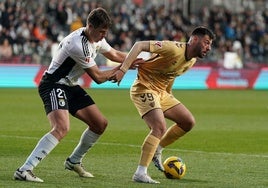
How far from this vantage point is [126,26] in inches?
1614

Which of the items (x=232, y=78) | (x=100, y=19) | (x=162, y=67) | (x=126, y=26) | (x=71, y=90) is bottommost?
(x=232, y=78)

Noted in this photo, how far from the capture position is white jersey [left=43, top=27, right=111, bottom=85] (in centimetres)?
1106

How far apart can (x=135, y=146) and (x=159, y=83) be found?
4.29m

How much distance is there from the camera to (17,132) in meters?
18.4

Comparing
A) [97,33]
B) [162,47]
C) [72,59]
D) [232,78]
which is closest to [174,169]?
[162,47]

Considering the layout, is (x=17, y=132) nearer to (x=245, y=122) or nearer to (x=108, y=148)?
(x=108, y=148)

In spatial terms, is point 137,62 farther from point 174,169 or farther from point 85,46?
point 174,169

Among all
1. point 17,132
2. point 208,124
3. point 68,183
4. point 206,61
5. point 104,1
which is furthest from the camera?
point 104,1

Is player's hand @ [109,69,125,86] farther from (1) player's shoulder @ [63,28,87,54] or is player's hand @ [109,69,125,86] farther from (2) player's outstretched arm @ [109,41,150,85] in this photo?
(1) player's shoulder @ [63,28,87,54]

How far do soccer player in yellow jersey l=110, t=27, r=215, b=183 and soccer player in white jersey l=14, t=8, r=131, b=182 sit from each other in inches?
18.7

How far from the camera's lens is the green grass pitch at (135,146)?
11.4 metres

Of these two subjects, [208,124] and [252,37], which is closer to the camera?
[208,124]

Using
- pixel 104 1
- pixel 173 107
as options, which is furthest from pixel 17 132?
pixel 104 1

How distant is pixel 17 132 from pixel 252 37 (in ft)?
90.9
